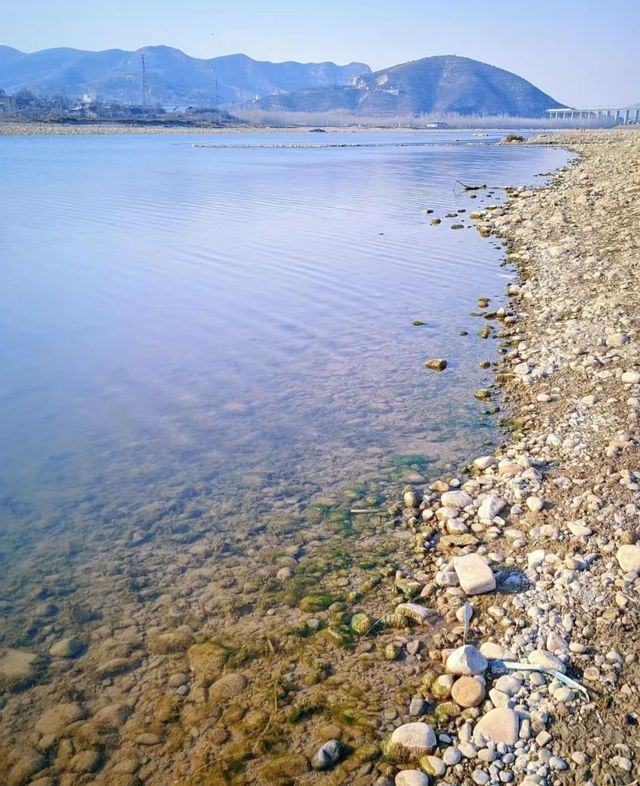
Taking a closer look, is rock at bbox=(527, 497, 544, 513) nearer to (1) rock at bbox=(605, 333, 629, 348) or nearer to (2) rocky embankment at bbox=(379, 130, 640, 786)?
(2) rocky embankment at bbox=(379, 130, 640, 786)

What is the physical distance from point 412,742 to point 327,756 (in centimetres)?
55

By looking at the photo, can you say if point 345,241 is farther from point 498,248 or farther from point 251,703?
point 251,703

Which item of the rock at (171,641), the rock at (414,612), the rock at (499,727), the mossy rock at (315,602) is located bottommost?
the rock at (171,641)

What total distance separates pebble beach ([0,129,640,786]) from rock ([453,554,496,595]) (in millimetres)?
16

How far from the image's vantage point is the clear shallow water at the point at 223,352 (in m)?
8.37

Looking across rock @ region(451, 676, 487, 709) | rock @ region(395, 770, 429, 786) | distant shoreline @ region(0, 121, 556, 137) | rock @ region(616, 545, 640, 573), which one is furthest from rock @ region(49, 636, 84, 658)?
distant shoreline @ region(0, 121, 556, 137)

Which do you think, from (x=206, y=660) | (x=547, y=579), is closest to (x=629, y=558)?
(x=547, y=579)

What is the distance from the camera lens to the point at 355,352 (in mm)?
12484

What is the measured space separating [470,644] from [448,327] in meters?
9.70

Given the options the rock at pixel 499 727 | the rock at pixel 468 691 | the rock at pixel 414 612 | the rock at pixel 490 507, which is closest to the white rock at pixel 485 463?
the rock at pixel 490 507

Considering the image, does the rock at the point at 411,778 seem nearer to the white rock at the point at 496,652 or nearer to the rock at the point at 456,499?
the white rock at the point at 496,652

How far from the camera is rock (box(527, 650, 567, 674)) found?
4609 mm

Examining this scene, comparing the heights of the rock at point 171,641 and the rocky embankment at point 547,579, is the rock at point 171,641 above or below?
below

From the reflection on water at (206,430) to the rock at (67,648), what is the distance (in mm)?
64
